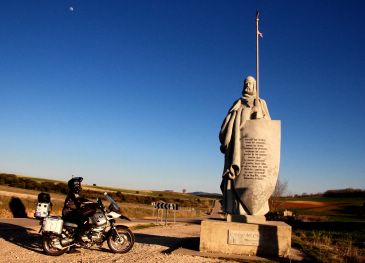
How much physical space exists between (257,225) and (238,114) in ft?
9.43

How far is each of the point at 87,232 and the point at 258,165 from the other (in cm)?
440

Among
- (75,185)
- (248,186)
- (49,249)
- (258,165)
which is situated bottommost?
(49,249)

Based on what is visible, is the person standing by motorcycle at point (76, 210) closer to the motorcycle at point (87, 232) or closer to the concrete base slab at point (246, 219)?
the motorcycle at point (87, 232)

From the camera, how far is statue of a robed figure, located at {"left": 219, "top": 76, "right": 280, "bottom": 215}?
33.1ft

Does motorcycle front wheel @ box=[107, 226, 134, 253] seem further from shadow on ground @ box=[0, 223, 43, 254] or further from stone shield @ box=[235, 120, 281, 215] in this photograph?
stone shield @ box=[235, 120, 281, 215]

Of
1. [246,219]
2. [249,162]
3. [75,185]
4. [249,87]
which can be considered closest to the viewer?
[75,185]

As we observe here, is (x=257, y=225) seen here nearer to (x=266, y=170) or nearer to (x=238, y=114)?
(x=266, y=170)

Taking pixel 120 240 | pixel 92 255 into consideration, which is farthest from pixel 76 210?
pixel 120 240

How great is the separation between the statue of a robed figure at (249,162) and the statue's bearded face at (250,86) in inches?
28.7

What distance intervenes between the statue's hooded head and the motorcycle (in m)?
4.62

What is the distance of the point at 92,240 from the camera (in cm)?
952

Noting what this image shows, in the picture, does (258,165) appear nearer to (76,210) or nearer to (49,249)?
(76,210)

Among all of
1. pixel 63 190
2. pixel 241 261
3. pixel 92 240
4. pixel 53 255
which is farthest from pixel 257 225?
pixel 63 190

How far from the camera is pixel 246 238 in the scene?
959cm
